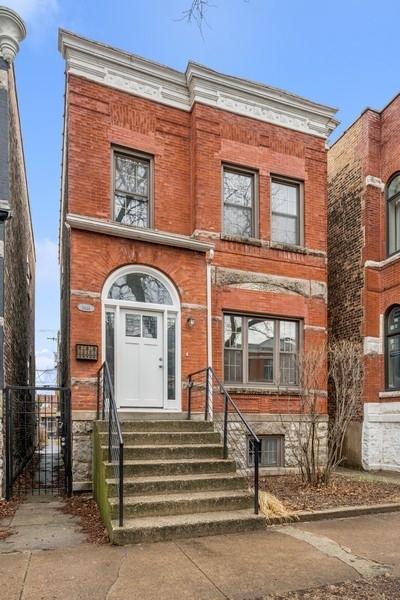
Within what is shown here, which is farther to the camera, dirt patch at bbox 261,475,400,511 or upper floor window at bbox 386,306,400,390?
upper floor window at bbox 386,306,400,390

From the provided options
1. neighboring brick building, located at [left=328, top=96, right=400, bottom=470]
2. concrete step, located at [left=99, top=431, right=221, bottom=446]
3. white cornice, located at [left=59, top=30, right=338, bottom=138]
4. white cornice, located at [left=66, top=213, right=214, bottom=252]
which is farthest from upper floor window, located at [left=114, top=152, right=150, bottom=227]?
neighboring brick building, located at [left=328, top=96, right=400, bottom=470]

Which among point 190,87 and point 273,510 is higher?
point 190,87

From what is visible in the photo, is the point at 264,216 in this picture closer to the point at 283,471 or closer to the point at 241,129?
the point at 241,129

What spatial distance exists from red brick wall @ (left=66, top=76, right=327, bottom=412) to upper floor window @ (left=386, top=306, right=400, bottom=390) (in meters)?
2.00

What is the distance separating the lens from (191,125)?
1087cm

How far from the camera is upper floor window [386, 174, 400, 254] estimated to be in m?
12.4

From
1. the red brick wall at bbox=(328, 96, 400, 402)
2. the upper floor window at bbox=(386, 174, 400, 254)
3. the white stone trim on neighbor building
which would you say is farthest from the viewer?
the upper floor window at bbox=(386, 174, 400, 254)

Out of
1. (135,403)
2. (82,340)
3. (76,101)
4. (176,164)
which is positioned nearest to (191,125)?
(176,164)

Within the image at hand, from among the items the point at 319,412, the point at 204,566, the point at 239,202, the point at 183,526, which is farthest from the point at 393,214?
the point at 204,566

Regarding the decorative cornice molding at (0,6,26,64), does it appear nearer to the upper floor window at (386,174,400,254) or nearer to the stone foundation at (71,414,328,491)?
the stone foundation at (71,414,328,491)

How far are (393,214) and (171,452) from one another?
28.0 feet

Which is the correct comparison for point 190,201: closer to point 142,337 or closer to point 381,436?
point 142,337

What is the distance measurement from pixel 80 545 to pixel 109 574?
1.04 meters

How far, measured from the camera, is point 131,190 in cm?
1024
